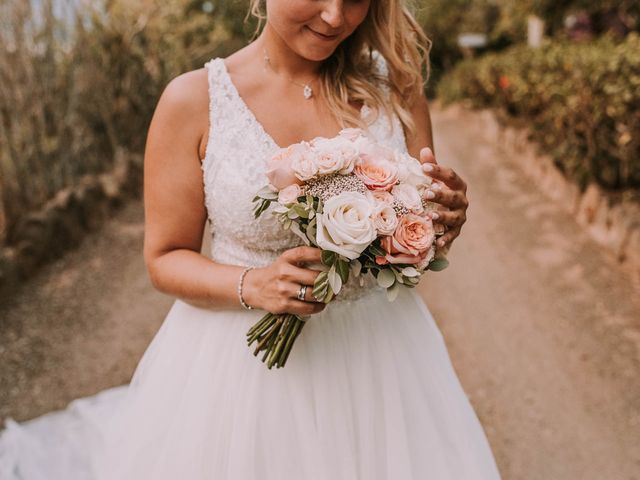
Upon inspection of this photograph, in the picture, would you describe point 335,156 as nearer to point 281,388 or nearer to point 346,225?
point 346,225

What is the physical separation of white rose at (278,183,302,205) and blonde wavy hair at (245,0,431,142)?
53 centimetres

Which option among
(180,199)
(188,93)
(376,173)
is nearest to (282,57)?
(188,93)

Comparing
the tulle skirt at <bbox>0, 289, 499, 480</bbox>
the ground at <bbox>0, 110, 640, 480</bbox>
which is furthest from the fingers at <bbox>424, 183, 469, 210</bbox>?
the ground at <bbox>0, 110, 640, 480</bbox>

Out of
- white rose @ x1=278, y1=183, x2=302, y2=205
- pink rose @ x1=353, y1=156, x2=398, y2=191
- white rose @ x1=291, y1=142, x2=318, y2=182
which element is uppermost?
white rose @ x1=291, y1=142, x2=318, y2=182

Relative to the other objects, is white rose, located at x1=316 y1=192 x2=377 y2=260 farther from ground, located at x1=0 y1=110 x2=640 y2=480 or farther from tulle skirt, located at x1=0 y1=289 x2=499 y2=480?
ground, located at x1=0 y1=110 x2=640 y2=480

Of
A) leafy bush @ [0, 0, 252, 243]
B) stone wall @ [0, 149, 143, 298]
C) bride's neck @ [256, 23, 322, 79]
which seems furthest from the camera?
leafy bush @ [0, 0, 252, 243]

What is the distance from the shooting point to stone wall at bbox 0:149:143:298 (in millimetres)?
4898

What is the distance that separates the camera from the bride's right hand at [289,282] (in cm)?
147

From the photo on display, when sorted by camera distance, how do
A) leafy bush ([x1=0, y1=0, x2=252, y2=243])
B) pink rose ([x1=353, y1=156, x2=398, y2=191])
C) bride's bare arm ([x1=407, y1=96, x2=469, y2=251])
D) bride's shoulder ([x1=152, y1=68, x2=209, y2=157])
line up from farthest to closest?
leafy bush ([x1=0, y1=0, x2=252, y2=243]) < bride's shoulder ([x1=152, y1=68, x2=209, y2=157]) < bride's bare arm ([x1=407, y1=96, x2=469, y2=251]) < pink rose ([x1=353, y1=156, x2=398, y2=191])

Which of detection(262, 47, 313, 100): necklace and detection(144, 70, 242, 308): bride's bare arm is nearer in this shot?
detection(144, 70, 242, 308): bride's bare arm

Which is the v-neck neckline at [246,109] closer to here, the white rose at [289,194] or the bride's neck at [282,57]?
the bride's neck at [282,57]

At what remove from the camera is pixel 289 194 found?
55.7 inches

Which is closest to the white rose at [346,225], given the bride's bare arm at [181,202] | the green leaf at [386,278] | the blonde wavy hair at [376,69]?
the green leaf at [386,278]

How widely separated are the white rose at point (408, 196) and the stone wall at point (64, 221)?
4.18m
